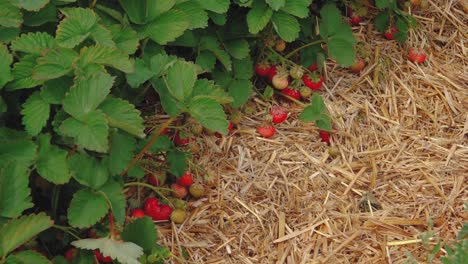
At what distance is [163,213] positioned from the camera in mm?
2691

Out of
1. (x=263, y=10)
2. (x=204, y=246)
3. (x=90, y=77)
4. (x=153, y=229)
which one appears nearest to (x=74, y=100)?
(x=90, y=77)

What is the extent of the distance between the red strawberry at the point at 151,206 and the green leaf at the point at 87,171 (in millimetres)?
405

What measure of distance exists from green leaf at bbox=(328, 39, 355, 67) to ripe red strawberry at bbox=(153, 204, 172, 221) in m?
0.85

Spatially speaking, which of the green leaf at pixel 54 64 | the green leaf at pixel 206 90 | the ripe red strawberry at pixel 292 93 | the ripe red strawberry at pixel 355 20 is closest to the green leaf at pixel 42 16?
the green leaf at pixel 54 64

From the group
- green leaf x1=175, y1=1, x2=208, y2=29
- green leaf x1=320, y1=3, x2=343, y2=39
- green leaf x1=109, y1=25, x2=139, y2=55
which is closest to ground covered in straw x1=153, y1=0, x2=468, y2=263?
green leaf x1=320, y1=3, x2=343, y2=39

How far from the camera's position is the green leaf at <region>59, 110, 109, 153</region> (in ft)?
6.91

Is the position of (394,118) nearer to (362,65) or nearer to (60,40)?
(362,65)

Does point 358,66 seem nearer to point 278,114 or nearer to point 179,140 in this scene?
point 278,114

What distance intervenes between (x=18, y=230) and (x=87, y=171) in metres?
0.33

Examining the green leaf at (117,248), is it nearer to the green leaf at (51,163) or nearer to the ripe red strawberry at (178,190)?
the green leaf at (51,163)

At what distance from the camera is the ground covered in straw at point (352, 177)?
8.91ft

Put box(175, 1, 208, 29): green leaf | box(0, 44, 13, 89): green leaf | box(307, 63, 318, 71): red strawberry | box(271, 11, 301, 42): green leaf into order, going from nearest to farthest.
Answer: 1. box(0, 44, 13, 89): green leaf
2. box(175, 1, 208, 29): green leaf
3. box(271, 11, 301, 42): green leaf
4. box(307, 63, 318, 71): red strawberry

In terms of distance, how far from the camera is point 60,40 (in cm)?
228

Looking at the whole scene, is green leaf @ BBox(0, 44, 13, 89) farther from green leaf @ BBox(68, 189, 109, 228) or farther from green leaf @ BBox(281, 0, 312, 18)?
green leaf @ BBox(281, 0, 312, 18)
